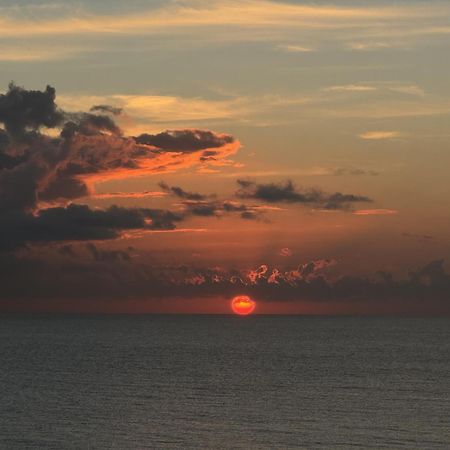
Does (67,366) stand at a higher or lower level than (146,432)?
lower

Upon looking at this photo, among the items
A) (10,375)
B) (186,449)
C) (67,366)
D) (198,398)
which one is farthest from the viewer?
(67,366)

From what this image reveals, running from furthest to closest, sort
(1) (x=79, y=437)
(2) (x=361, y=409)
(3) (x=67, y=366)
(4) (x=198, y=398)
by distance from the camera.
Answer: (3) (x=67, y=366) < (4) (x=198, y=398) < (2) (x=361, y=409) < (1) (x=79, y=437)

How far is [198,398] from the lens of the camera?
359ft

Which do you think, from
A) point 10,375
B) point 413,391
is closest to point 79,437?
point 413,391

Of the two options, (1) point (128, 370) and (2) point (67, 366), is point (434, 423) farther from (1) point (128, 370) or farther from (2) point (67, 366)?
(2) point (67, 366)

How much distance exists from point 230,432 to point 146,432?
6.98 metres

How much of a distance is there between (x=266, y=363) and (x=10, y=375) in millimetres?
50715

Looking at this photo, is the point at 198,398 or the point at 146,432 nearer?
the point at 146,432

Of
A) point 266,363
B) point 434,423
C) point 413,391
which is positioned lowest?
point 266,363

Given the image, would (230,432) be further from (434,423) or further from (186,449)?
(434,423)

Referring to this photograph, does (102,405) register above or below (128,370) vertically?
above

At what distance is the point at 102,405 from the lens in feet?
336

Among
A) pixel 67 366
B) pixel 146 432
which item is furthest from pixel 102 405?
pixel 67 366

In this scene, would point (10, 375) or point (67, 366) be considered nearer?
point (10, 375)
